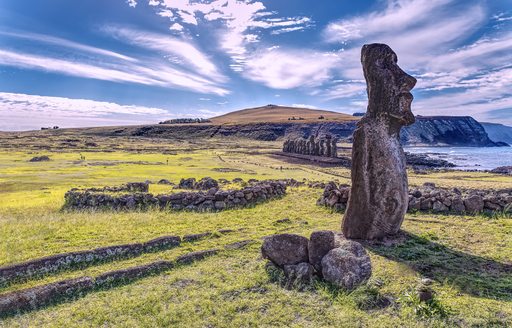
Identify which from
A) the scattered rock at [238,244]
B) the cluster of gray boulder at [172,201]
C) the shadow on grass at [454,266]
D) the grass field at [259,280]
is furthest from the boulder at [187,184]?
the shadow on grass at [454,266]

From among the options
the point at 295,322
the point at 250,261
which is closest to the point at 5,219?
the point at 250,261

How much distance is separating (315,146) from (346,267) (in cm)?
5139

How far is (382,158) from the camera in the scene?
37.0 ft

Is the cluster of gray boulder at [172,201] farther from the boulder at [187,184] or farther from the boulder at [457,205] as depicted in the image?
the boulder at [457,205]

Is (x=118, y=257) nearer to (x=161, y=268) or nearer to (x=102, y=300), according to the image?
(x=161, y=268)

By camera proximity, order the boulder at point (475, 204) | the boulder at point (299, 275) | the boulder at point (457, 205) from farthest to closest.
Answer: the boulder at point (457, 205) < the boulder at point (475, 204) < the boulder at point (299, 275)

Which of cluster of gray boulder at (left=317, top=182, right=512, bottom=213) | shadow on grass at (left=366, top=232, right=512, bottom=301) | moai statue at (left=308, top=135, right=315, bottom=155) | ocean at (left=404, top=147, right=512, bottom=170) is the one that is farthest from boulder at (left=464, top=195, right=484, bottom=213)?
ocean at (left=404, top=147, right=512, bottom=170)

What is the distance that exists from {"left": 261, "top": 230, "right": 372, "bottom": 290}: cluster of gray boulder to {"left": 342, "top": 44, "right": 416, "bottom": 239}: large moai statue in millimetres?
2626

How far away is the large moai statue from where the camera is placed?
11.2 m

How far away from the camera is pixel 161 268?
9219 millimetres

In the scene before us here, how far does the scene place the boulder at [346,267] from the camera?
25.7 ft

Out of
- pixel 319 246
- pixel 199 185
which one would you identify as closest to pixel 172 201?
pixel 199 185

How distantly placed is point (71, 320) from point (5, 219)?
10157mm

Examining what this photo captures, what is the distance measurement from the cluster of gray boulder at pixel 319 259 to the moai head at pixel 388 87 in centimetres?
462
